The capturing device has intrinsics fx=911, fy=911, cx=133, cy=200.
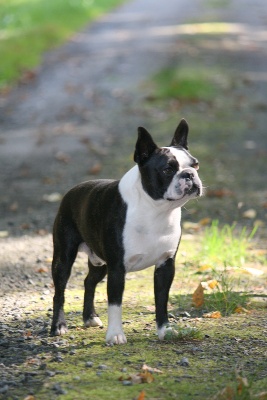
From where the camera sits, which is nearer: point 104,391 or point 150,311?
point 104,391

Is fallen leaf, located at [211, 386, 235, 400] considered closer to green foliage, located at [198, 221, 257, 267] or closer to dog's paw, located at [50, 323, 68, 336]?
dog's paw, located at [50, 323, 68, 336]

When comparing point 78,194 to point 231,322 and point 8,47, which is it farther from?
point 8,47

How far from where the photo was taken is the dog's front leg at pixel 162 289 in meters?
5.47

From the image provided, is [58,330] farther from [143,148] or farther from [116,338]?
[143,148]

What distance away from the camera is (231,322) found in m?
5.96

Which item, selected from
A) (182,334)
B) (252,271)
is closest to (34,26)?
(252,271)

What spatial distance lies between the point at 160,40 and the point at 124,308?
734 inches

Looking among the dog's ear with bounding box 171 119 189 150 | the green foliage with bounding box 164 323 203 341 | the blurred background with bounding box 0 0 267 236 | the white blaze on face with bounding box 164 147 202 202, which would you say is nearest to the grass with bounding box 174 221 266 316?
the green foliage with bounding box 164 323 203 341

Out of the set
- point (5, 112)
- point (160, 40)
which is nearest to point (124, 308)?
point (5, 112)

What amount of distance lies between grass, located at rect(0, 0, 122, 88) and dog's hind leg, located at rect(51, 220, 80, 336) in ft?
41.4

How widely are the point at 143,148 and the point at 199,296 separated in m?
1.52

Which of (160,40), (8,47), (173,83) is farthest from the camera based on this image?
(160,40)

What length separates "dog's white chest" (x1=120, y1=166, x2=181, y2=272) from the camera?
5.22 metres

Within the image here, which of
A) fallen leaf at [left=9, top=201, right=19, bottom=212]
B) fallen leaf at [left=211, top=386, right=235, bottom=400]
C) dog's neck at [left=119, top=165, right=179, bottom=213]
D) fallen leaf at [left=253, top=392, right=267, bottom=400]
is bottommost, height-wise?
fallen leaf at [left=9, top=201, right=19, bottom=212]
